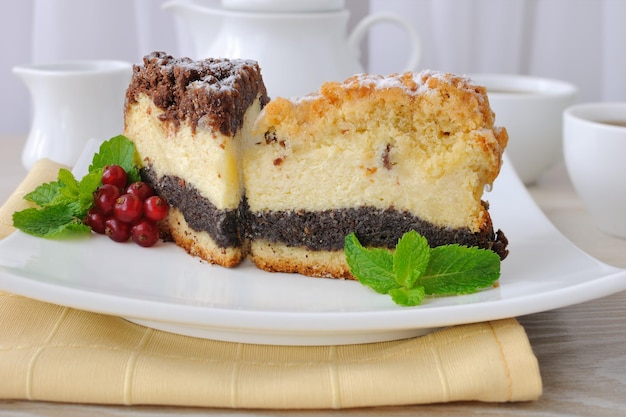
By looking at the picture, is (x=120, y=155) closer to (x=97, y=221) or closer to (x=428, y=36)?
(x=97, y=221)

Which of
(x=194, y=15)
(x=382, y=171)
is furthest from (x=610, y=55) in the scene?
(x=382, y=171)

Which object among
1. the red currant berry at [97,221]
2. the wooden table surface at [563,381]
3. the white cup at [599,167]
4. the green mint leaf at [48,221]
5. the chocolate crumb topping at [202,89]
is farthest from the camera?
the white cup at [599,167]

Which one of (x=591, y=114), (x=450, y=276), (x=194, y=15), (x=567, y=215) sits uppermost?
(x=194, y=15)

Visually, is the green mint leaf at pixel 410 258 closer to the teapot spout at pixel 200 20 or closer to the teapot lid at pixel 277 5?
the teapot lid at pixel 277 5

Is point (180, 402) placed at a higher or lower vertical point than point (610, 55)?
lower

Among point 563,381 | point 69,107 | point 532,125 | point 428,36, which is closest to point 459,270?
point 563,381

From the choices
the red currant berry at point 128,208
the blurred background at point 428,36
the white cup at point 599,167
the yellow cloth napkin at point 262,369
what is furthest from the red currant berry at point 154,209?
the blurred background at point 428,36

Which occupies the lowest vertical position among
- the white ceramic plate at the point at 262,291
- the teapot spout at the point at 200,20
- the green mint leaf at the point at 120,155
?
the white ceramic plate at the point at 262,291

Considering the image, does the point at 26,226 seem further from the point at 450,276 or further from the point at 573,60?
the point at 573,60
